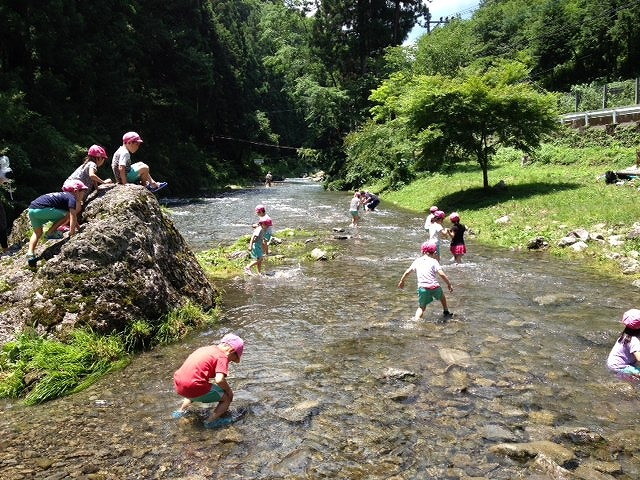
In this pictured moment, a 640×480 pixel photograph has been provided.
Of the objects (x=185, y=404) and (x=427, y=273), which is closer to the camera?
(x=185, y=404)

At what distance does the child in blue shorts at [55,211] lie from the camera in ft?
30.2

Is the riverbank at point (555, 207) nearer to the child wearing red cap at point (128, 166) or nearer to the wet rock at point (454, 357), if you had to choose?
the wet rock at point (454, 357)

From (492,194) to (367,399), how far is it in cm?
2330

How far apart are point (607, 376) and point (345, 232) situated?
16161 mm

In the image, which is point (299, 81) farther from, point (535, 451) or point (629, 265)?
point (535, 451)

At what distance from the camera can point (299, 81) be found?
2266 inches

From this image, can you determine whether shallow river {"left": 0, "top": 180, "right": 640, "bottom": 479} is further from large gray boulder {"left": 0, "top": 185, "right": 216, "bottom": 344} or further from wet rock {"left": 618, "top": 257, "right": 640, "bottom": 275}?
wet rock {"left": 618, "top": 257, "right": 640, "bottom": 275}

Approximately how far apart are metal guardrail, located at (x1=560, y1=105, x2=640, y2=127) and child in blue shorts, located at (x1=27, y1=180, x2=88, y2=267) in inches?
1248

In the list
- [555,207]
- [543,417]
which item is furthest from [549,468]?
[555,207]

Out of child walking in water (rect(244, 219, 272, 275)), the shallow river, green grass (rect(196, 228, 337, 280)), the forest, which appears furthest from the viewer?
the forest

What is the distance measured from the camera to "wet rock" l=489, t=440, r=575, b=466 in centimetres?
541

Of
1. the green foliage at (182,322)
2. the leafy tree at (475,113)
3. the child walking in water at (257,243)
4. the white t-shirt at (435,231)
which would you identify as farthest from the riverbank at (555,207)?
the green foliage at (182,322)

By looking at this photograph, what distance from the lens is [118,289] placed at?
8.71 meters

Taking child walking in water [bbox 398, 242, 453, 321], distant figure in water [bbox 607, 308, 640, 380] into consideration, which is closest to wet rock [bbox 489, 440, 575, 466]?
distant figure in water [bbox 607, 308, 640, 380]
